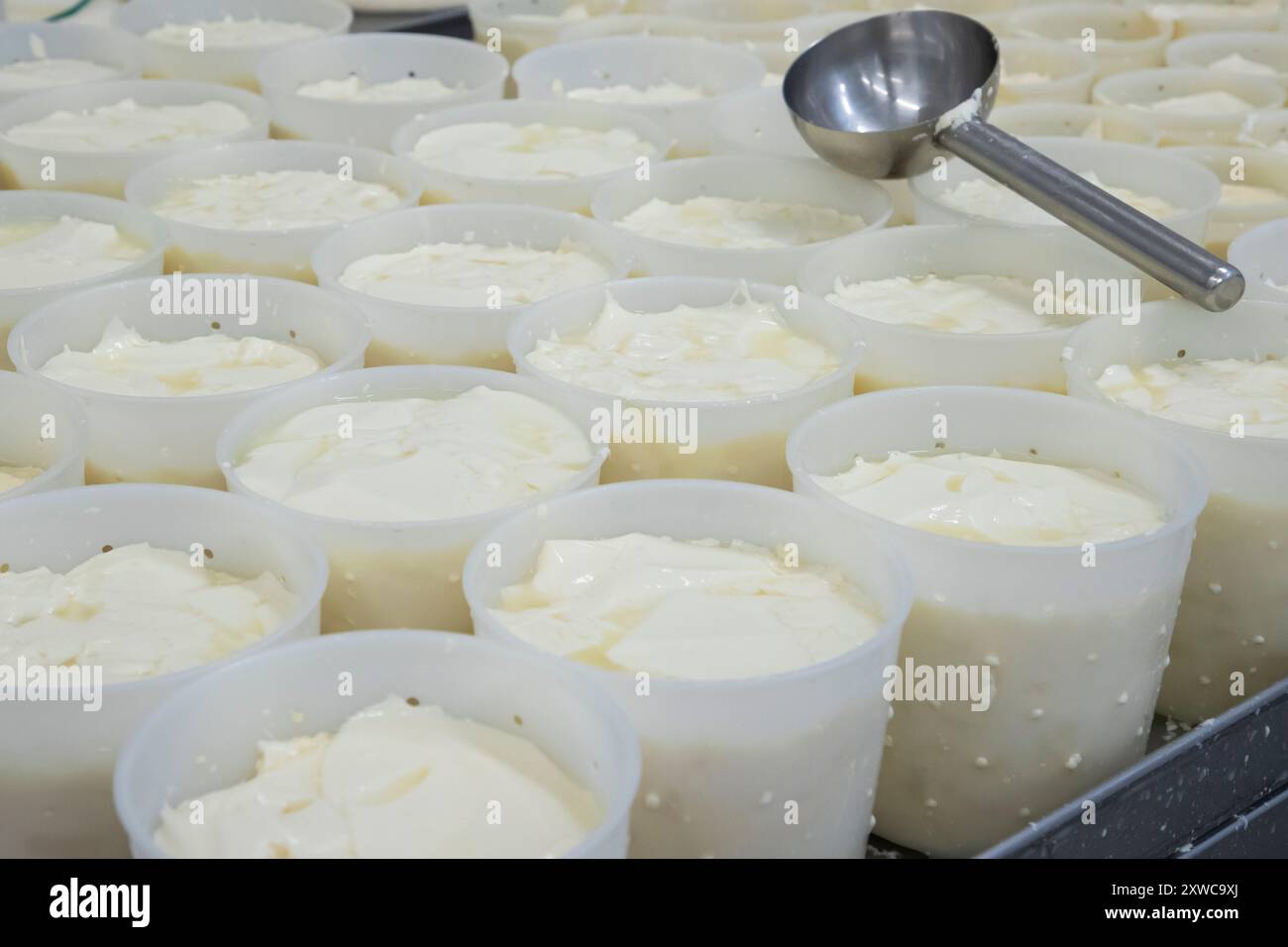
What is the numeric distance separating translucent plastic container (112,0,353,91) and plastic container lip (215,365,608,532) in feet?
3.49

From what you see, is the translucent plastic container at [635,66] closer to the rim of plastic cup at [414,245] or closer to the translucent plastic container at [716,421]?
the rim of plastic cup at [414,245]

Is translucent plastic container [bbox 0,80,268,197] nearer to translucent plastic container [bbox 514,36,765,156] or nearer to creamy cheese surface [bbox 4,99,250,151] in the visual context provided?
creamy cheese surface [bbox 4,99,250,151]

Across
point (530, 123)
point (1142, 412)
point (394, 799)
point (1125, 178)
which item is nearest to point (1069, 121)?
point (1125, 178)

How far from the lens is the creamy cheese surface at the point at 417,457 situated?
45.8 inches

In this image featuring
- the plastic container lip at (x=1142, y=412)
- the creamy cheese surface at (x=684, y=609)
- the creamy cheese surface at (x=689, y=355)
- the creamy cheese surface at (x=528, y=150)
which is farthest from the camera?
the creamy cheese surface at (x=528, y=150)

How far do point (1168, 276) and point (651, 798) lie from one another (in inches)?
32.0

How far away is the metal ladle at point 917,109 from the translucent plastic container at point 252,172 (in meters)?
0.54

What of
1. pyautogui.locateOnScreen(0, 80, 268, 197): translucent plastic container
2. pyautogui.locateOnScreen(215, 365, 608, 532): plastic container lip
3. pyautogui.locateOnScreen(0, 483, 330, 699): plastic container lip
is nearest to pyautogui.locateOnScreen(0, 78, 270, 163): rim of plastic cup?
pyautogui.locateOnScreen(0, 80, 268, 197): translucent plastic container

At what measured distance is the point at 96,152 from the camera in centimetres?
186

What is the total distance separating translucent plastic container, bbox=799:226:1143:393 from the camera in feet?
4.62

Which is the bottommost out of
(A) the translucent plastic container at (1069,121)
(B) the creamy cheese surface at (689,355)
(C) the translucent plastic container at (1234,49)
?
(B) the creamy cheese surface at (689,355)

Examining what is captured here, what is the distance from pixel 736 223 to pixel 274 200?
1.94ft

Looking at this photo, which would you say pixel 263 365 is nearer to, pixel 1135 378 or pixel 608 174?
pixel 608 174

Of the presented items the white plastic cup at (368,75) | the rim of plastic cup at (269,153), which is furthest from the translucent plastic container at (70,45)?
the rim of plastic cup at (269,153)
